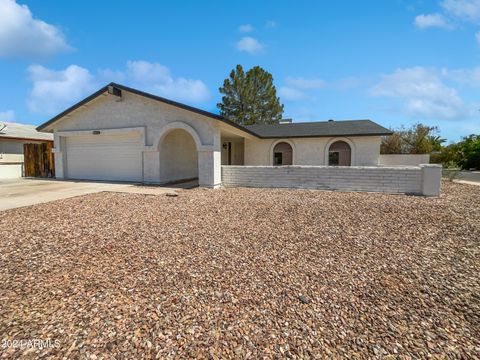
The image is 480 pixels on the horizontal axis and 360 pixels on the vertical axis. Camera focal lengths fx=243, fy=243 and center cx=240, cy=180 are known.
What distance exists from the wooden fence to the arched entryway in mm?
8922

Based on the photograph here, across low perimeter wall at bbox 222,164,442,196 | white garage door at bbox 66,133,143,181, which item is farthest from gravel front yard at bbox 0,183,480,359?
white garage door at bbox 66,133,143,181

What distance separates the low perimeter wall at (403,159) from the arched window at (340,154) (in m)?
2.58

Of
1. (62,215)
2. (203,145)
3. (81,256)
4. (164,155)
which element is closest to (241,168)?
(203,145)

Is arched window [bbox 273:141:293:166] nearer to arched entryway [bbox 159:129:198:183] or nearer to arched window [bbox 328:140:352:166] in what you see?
arched window [bbox 328:140:352:166]

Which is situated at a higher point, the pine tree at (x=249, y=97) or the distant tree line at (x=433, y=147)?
the pine tree at (x=249, y=97)

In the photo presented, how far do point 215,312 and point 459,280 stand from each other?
335 cm

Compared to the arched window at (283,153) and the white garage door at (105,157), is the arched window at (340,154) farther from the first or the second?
the white garage door at (105,157)

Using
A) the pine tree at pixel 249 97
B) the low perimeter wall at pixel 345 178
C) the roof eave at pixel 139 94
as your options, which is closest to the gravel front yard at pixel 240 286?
the low perimeter wall at pixel 345 178

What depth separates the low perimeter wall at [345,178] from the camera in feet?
30.2

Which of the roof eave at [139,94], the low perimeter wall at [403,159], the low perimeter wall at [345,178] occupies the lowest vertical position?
the low perimeter wall at [345,178]

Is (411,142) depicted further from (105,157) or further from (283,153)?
(105,157)

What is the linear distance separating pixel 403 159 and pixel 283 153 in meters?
9.06

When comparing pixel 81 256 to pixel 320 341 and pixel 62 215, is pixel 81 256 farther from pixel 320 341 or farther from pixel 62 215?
pixel 320 341

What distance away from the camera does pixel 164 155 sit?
12906 mm
